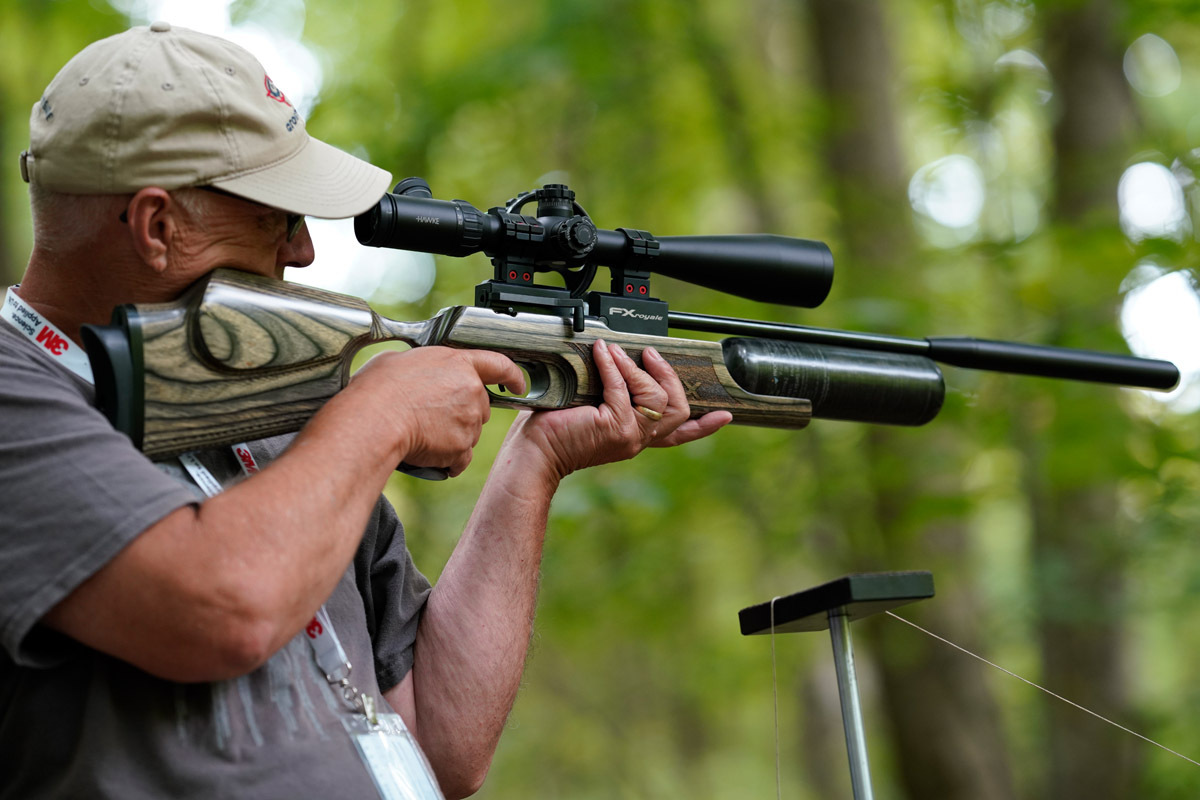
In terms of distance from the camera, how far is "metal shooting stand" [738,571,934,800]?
5.40 ft

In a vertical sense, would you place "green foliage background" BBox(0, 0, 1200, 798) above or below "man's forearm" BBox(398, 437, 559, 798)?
above

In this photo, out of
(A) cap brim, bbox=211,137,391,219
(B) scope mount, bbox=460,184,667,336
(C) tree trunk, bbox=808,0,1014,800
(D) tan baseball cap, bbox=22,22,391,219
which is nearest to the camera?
(D) tan baseball cap, bbox=22,22,391,219

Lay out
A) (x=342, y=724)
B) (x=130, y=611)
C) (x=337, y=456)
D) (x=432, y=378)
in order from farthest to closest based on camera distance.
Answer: (x=432, y=378) < (x=342, y=724) < (x=337, y=456) < (x=130, y=611)

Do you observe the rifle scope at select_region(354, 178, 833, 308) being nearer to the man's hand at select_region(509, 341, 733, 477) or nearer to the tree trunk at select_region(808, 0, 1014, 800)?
the man's hand at select_region(509, 341, 733, 477)

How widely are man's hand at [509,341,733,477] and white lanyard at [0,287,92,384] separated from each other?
35.7 inches

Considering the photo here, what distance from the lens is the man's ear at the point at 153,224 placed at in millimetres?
1600

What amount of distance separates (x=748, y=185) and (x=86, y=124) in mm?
6185

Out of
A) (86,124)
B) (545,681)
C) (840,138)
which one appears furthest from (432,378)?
(545,681)

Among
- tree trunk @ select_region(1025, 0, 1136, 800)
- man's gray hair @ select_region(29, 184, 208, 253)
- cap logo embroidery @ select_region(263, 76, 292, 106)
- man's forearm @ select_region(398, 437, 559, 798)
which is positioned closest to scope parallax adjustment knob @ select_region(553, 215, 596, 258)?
man's forearm @ select_region(398, 437, 559, 798)

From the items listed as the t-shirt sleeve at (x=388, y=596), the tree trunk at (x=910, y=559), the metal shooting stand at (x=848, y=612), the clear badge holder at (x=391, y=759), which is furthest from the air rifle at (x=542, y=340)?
the tree trunk at (x=910, y=559)

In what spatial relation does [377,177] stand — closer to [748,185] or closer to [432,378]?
[432,378]

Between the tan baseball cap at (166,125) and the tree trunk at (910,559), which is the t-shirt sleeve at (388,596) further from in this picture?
the tree trunk at (910,559)

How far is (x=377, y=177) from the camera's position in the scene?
1.87 metres

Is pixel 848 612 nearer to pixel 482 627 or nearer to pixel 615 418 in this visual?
pixel 615 418
